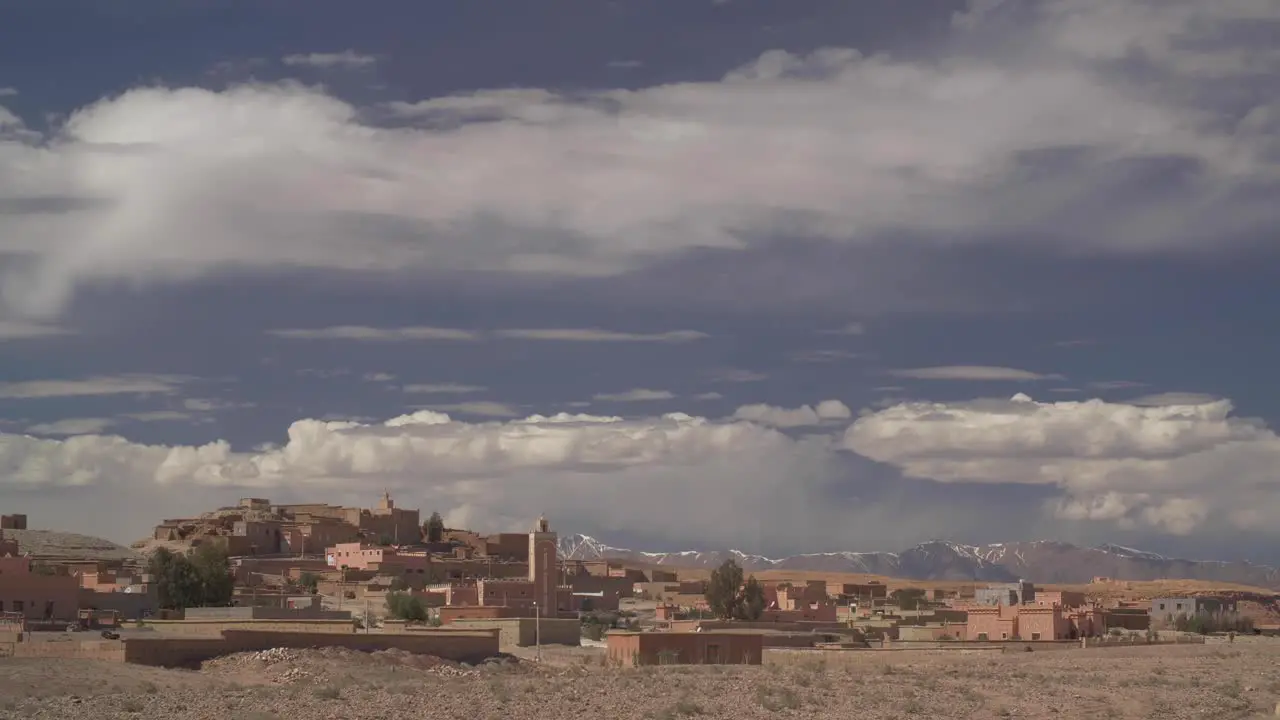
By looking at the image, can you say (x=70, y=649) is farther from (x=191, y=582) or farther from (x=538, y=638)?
(x=191, y=582)

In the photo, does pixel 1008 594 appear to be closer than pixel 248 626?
No

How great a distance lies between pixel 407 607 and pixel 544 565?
1793 centimetres

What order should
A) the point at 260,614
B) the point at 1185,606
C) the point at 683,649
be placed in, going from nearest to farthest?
the point at 683,649 < the point at 260,614 < the point at 1185,606

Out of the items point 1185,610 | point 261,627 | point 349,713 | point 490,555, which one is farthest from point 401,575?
point 349,713

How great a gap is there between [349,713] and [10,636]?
20864 millimetres

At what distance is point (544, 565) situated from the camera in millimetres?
95500

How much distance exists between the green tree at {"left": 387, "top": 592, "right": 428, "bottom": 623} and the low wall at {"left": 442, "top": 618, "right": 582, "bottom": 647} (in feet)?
13.7

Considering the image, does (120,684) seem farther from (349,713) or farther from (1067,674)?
(1067,674)

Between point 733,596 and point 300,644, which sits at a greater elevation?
point 733,596

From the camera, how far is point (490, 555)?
12012cm

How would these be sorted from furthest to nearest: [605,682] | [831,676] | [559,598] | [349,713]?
1. [559,598]
2. [831,676]
3. [605,682]
4. [349,713]

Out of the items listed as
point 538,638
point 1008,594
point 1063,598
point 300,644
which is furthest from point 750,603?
point 300,644

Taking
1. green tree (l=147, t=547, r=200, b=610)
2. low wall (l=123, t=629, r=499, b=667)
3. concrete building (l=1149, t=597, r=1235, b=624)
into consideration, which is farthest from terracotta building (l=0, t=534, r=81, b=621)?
concrete building (l=1149, t=597, r=1235, b=624)

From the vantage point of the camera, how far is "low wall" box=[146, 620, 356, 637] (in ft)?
193
